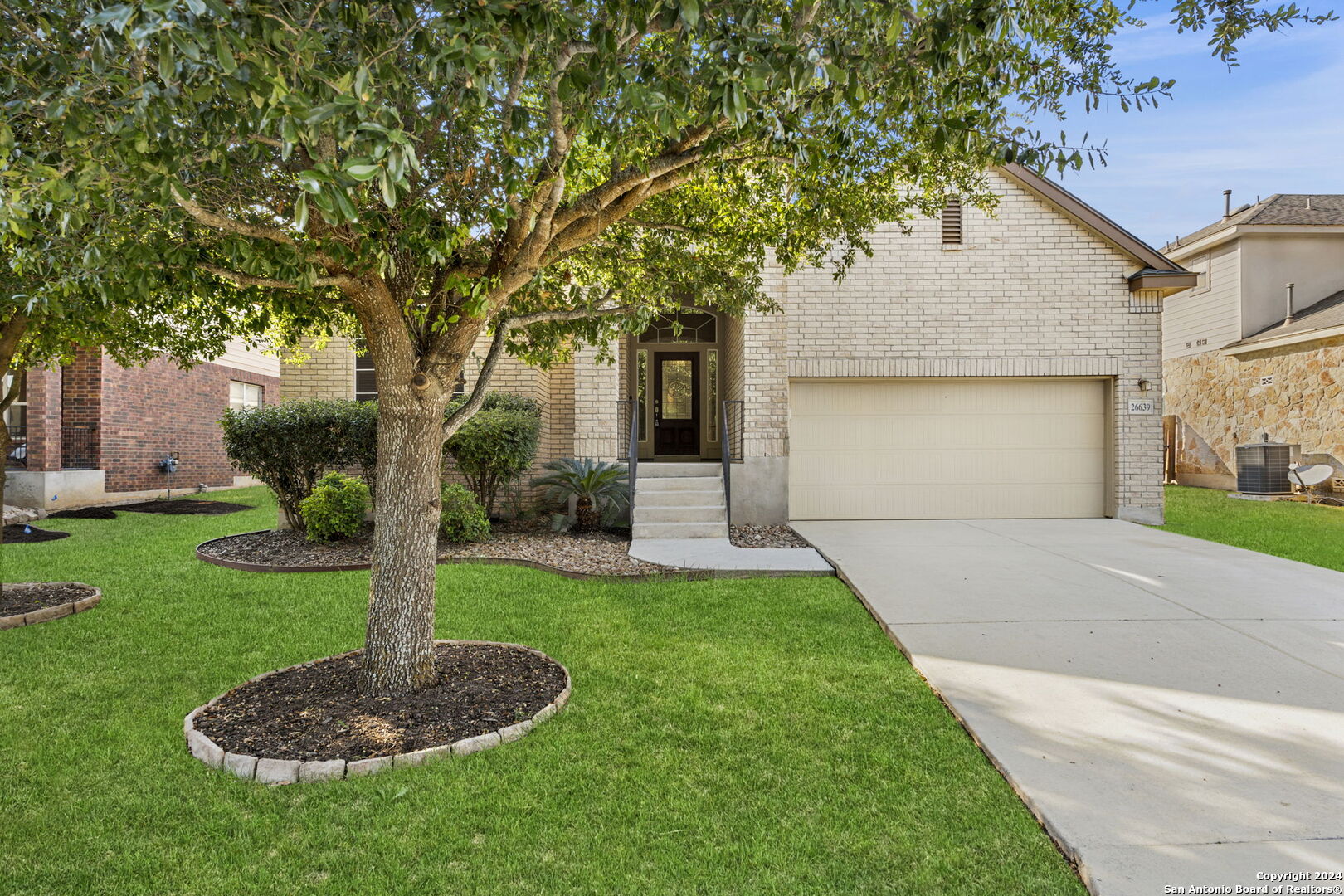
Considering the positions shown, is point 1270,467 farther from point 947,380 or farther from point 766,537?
point 766,537

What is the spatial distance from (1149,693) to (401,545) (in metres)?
4.04

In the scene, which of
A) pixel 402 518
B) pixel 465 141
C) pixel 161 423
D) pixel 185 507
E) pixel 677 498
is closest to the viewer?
pixel 402 518

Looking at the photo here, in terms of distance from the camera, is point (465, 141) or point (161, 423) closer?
point (465, 141)

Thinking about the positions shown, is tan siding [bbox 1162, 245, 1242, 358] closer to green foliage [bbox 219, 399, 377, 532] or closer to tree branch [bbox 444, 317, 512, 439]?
green foliage [bbox 219, 399, 377, 532]

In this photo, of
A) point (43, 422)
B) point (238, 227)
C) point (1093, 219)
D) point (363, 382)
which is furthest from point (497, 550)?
point (43, 422)

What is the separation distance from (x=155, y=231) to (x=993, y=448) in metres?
10.4

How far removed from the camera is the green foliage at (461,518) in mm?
7930

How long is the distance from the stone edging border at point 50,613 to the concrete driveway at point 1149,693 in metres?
6.31

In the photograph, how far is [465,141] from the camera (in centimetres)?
418

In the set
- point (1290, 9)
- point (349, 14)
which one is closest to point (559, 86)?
point (349, 14)

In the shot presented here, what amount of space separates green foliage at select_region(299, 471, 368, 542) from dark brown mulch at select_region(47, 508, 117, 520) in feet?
18.5

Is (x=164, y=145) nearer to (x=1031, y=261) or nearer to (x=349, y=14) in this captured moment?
(x=349, y=14)

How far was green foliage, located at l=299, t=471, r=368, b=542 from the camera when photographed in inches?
319

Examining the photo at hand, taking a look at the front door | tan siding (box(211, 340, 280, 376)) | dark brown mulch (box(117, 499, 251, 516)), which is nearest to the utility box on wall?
the front door
